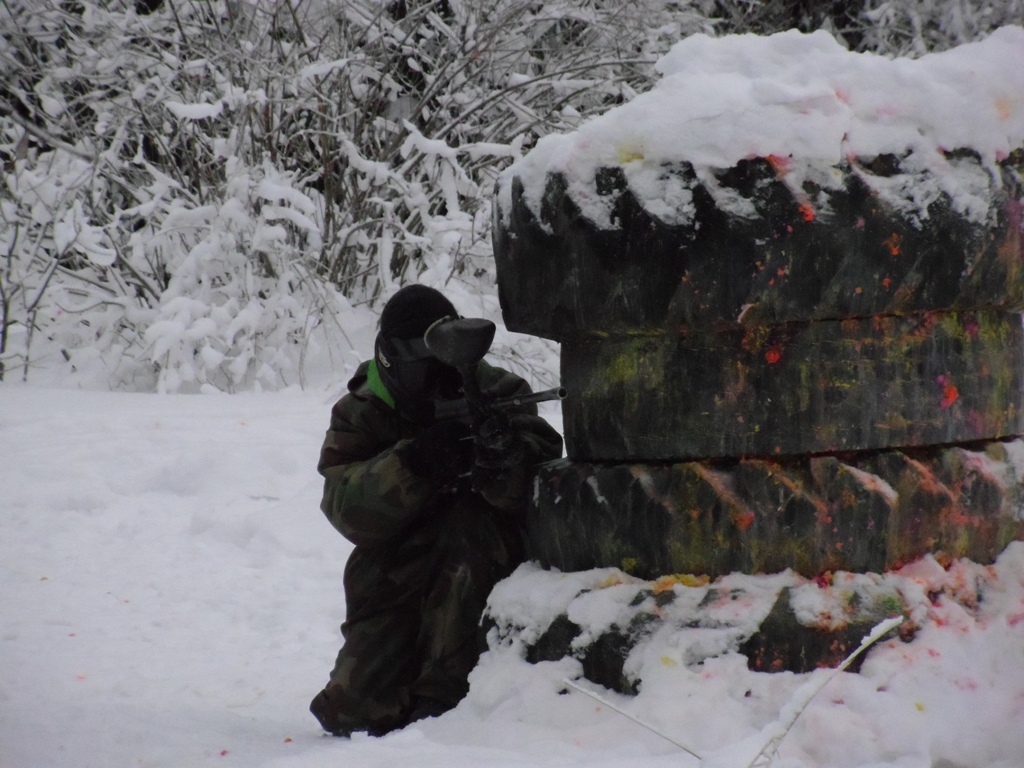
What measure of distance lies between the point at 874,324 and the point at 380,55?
19.0 feet

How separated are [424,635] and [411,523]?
233mm

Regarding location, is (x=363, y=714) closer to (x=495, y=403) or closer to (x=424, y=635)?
(x=424, y=635)

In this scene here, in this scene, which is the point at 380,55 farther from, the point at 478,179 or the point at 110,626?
the point at 110,626

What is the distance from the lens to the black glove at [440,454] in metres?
1.88

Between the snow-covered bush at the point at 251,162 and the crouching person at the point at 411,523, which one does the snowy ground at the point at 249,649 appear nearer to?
the crouching person at the point at 411,523

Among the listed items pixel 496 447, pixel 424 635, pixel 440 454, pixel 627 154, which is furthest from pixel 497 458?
pixel 627 154

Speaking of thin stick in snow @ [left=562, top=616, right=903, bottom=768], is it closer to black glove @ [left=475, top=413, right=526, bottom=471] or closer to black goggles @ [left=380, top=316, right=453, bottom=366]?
black glove @ [left=475, top=413, right=526, bottom=471]

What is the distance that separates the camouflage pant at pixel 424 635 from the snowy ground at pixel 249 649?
0.12 meters

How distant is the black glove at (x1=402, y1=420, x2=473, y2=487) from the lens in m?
1.88

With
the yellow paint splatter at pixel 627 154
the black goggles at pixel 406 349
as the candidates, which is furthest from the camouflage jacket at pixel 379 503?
the yellow paint splatter at pixel 627 154

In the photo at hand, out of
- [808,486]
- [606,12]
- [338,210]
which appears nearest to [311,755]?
[808,486]

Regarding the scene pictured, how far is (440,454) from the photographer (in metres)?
1.88

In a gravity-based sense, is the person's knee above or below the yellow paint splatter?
below

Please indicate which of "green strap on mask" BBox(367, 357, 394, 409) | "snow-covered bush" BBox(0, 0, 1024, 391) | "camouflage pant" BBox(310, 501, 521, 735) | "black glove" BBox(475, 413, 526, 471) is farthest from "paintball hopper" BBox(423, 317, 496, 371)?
"snow-covered bush" BBox(0, 0, 1024, 391)
